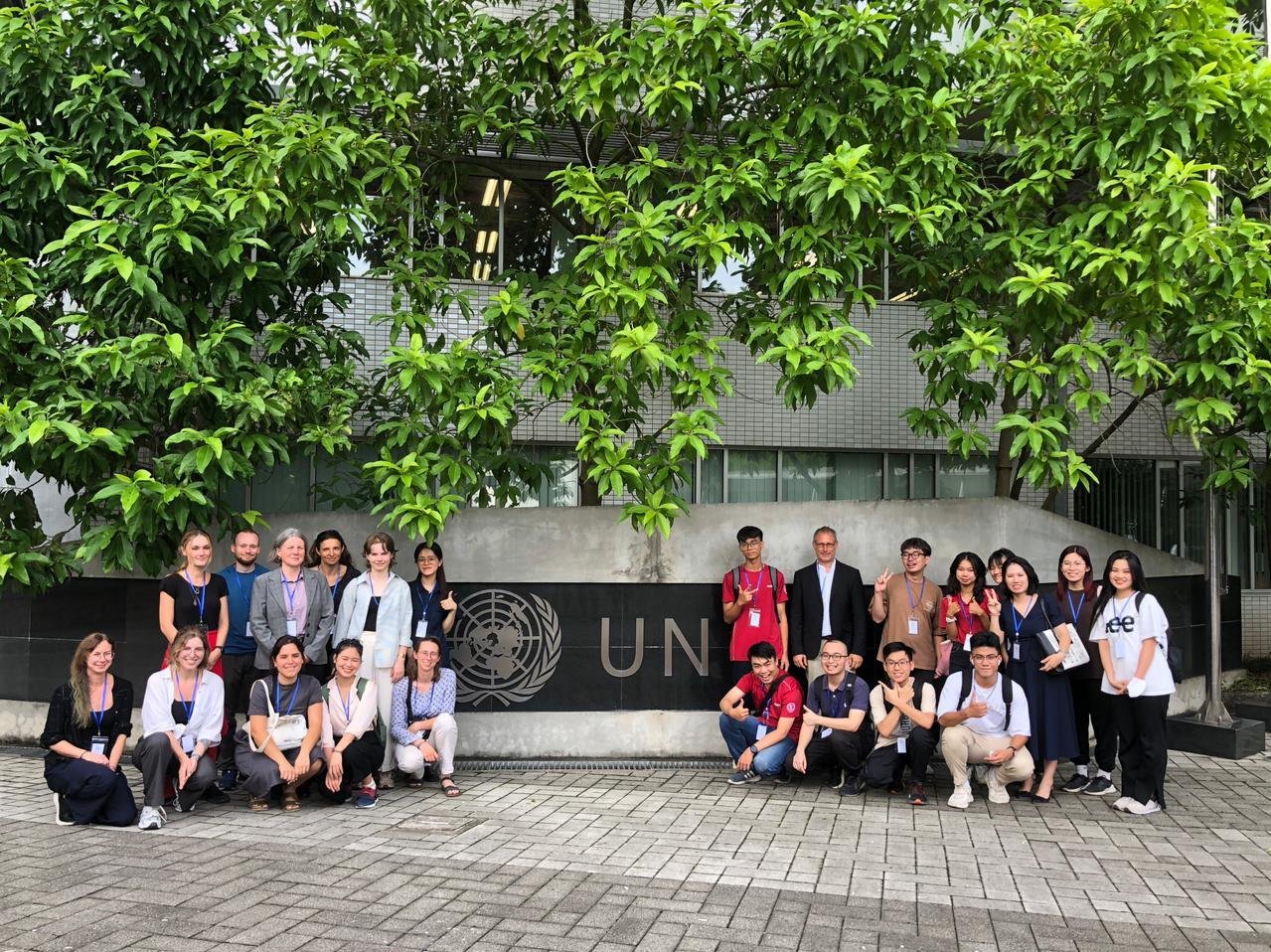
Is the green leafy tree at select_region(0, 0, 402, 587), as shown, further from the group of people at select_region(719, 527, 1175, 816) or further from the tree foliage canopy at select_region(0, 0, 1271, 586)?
the group of people at select_region(719, 527, 1175, 816)

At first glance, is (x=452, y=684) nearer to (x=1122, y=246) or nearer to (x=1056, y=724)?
(x=1056, y=724)

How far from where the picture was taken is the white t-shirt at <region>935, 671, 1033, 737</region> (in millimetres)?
7797

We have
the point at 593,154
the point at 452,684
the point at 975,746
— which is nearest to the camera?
the point at 975,746

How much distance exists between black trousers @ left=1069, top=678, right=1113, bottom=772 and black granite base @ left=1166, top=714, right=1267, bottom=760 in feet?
4.96

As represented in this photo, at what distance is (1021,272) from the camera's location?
891 centimetres

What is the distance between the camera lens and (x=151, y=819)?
6953 mm

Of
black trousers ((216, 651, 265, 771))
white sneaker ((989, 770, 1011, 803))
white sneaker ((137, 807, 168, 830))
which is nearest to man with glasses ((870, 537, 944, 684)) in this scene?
white sneaker ((989, 770, 1011, 803))

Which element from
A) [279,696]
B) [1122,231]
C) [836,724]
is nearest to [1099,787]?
[836,724]

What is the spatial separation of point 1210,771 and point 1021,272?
4.27 meters

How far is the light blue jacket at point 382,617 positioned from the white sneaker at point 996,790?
13.9 feet

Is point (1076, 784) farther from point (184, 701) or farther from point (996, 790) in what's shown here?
point (184, 701)

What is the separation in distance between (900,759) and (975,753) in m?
0.51

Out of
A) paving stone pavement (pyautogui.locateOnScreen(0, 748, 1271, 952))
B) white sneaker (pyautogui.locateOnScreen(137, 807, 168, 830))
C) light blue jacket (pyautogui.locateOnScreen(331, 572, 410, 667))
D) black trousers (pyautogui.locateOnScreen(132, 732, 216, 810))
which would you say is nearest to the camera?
paving stone pavement (pyautogui.locateOnScreen(0, 748, 1271, 952))

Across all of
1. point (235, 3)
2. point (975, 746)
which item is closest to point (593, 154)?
point (235, 3)
